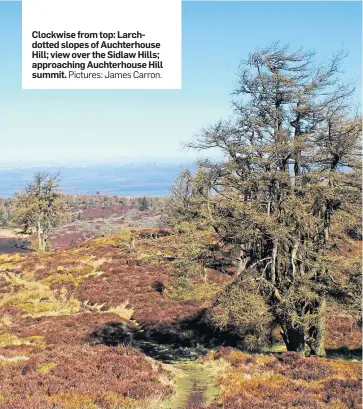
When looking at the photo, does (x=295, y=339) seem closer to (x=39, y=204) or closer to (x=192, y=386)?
(x=192, y=386)

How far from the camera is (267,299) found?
51.6ft

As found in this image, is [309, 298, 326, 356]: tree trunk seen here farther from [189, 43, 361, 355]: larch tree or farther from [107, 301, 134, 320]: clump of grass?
[107, 301, 134, 320]: clump of grass

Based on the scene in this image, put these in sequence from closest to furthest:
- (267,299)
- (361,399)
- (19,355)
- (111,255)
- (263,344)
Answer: (361,399), (267,299), (19,355), (263,344), (111,255)

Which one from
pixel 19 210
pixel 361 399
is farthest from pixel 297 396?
pixel 19 210

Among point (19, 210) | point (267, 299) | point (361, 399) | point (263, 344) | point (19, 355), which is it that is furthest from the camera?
point (19, 210)

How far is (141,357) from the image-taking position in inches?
664

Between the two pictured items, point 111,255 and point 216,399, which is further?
point 111,255

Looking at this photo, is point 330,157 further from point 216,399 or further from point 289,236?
point 216,399

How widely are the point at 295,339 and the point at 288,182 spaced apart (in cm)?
711

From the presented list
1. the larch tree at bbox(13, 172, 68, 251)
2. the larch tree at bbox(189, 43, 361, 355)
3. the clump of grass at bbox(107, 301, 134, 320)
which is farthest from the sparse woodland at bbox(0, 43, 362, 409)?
the larch tree at bbox(13, 172, 68, 251)

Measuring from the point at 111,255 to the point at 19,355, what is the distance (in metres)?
28.2

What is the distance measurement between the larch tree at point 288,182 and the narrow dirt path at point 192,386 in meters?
3.24

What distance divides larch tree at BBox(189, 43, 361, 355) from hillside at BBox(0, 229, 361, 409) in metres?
2.33

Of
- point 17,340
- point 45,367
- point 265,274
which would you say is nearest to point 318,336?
point 265,274
